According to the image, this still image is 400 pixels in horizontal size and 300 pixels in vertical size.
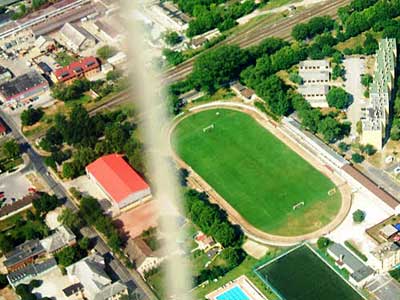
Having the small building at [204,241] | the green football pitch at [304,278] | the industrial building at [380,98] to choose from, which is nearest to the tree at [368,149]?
the industrial building at [380,98]

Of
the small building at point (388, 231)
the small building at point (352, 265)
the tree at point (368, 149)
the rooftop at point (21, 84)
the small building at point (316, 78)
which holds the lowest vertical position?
the small building at point (352, 265)

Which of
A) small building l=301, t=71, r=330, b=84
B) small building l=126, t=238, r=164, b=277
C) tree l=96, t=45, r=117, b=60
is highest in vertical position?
tree l=96, t=45, r=117, b=60

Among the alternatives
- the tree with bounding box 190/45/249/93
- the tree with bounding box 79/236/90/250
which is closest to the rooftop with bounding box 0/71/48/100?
the tree with bounding box 190/45/249/93

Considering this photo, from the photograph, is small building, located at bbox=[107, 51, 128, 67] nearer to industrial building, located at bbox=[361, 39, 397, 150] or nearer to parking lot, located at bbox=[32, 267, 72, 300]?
industrial building, located at bbox=[361, 39, 397, 150]

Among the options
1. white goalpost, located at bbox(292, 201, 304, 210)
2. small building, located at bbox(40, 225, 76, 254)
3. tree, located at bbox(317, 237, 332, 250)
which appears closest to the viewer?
tree, located at bbox(317, 237, 332, 250)

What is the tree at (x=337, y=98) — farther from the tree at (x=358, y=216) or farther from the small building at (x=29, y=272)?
the small building at (x=29, y=272)

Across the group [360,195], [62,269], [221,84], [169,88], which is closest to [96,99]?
[169,88]
